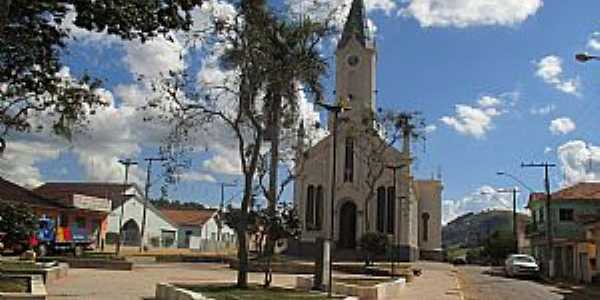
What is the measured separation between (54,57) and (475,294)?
17.7 m

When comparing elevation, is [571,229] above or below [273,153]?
below

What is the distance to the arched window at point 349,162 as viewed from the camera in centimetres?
6406

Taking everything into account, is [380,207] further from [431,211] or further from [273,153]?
[273,153]

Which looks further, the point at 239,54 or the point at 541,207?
the point at 541,207

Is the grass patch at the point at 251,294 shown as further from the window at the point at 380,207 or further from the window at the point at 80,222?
the window at the point at 380,207

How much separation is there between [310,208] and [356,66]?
14.0 metres

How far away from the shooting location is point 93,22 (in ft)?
53.0

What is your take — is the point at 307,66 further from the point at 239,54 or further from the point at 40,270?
the point at 40,270

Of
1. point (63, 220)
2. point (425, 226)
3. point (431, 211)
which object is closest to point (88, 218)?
point (63, 220)

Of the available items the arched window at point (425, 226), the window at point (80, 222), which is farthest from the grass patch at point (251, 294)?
the arched window at point (425, 226)

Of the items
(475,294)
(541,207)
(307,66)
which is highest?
(307,66)

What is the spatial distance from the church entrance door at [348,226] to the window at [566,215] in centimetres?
1771

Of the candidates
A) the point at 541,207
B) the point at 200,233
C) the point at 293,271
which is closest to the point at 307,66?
the point at 293,271

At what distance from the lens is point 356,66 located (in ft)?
221
